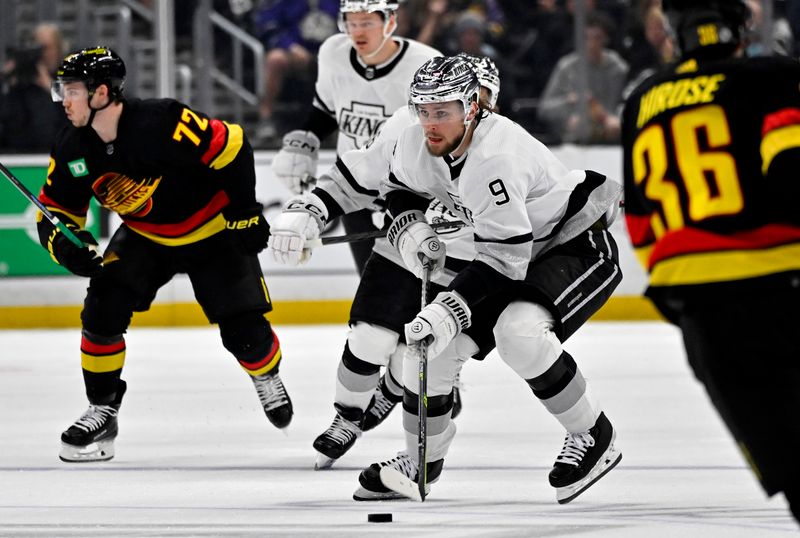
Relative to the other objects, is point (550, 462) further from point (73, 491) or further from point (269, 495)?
point (73, 491)

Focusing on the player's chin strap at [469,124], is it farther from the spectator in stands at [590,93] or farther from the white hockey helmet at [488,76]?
the spectator in stands at [590,93]

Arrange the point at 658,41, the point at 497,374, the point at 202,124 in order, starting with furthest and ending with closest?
the point at 658,41
the point at 497,374
the point at 202,124

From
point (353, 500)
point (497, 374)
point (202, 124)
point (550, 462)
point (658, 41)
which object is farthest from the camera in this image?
point (658, 41)

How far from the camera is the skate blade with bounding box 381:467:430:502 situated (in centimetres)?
330

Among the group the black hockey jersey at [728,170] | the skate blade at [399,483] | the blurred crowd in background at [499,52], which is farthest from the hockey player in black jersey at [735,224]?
the blurred crowd in background at [499,52]

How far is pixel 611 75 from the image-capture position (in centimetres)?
781

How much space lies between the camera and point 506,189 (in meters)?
3.18

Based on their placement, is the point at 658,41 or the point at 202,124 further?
the point at 658,41

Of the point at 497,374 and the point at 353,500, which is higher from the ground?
the point at 353,500

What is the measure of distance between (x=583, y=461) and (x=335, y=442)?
76 cm

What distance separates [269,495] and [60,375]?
9.04ft

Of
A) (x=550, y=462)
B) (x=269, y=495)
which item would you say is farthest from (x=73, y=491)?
(x=550, y=462)

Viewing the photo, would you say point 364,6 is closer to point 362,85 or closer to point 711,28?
point 362,85

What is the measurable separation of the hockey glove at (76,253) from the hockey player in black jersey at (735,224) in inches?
84.3
